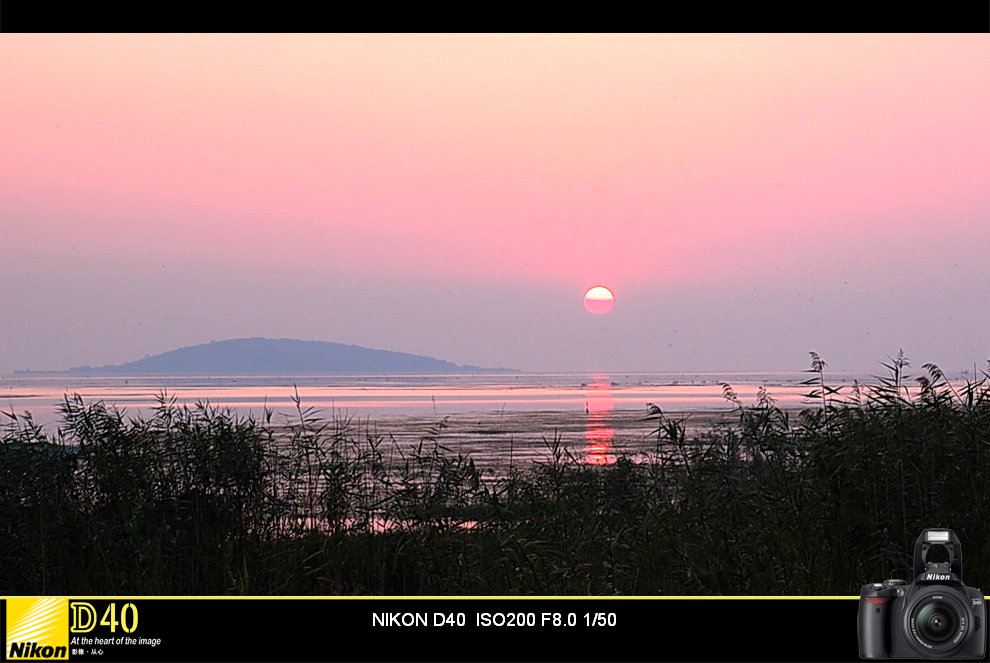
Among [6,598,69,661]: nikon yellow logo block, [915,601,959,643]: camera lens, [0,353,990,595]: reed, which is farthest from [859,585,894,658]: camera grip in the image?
[6,598,69,661]: nikon yellow logo block

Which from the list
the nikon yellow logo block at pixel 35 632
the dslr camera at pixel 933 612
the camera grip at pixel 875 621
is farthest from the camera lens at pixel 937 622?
the nikon yellow logo block at pixel 35 632

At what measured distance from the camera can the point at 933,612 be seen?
10.5 feet

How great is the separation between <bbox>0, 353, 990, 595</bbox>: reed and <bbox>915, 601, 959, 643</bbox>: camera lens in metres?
2.81

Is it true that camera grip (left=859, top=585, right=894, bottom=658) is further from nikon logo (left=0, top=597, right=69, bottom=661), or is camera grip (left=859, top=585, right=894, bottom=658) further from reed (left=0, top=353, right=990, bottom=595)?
nikon logo (left=0, top=597, right=69, bottom=661)

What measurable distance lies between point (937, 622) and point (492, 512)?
432 cm

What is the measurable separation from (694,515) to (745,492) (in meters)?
0.43

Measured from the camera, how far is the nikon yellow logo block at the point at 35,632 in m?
3.36

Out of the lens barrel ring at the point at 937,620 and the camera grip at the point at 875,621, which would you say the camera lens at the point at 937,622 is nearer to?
the lens barrel ring at the point at 937,620

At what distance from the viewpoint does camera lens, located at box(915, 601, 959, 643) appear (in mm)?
3172

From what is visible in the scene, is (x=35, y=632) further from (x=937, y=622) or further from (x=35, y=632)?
(x=937, y=622)
